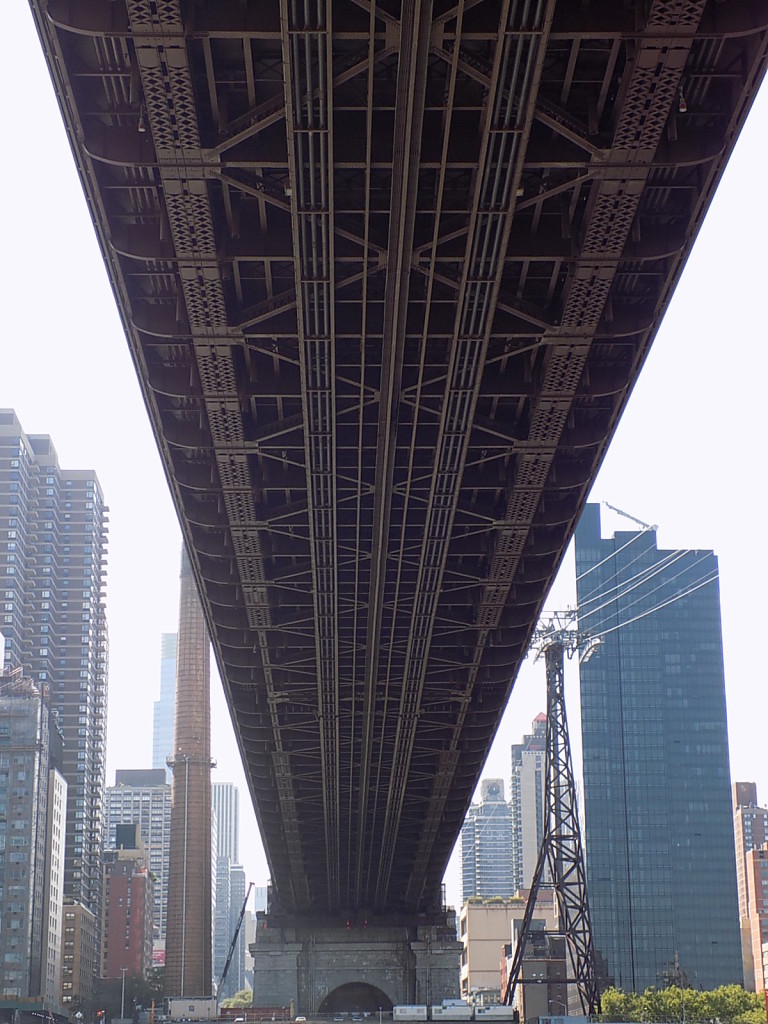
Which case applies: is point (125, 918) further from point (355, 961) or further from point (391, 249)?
point (391, 249)

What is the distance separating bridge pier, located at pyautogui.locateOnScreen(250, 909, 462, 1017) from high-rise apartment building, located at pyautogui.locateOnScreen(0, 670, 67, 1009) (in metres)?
48.7

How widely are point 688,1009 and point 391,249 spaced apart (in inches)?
3574

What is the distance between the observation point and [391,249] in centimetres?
2708

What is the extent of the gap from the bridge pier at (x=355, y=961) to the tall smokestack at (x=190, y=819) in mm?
32650

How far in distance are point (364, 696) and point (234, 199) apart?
31.8 meters

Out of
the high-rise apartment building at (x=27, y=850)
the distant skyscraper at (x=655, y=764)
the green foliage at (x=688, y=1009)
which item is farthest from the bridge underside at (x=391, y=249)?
the distant skyscraper at (x=655, y=764)

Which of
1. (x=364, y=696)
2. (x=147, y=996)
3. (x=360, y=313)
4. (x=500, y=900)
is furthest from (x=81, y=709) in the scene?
(x=360, y=313)

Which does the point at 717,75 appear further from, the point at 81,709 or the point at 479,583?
the point at 81,709

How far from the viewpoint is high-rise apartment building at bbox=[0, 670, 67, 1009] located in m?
138

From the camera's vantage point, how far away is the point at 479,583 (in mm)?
45750

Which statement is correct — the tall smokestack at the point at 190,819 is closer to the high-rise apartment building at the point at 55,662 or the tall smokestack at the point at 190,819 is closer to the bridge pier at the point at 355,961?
the bridge pier at the point at 355,961

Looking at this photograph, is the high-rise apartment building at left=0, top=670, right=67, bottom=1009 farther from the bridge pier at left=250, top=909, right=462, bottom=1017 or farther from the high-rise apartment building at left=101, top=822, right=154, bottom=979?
the bridge pier at left=250, top=909, right=462, bottom=1017

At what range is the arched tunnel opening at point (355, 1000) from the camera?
3873 inches

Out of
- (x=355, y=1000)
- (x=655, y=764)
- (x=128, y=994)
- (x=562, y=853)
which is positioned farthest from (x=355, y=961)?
(x=655, y=764)
